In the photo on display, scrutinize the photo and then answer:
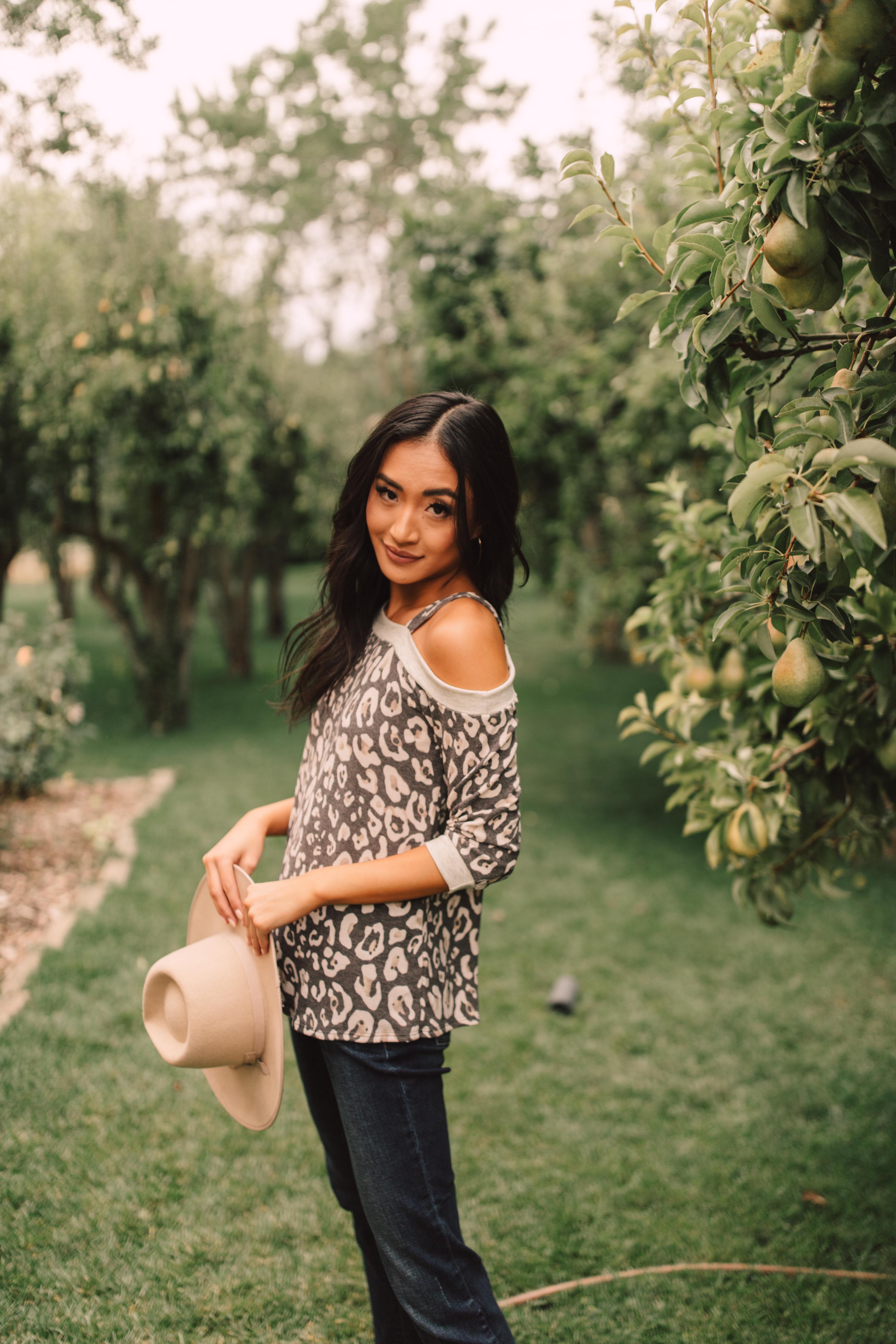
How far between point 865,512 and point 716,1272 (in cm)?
235

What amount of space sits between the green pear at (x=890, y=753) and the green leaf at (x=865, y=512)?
1.00 meters

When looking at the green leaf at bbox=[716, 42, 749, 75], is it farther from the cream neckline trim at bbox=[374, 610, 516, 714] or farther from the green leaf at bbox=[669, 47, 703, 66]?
the cream neckline trim at bbox=[374, 610, 516, 714]

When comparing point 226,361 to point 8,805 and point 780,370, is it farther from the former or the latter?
point 780,370

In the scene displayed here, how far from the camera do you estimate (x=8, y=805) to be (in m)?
6.13

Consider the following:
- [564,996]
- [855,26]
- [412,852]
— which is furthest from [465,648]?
[564,996]

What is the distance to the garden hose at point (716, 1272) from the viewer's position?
2.51 metres

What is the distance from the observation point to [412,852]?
149cm

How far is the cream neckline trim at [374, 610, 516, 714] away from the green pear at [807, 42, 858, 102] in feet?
2.70

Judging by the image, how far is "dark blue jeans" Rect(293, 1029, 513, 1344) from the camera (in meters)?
1.51

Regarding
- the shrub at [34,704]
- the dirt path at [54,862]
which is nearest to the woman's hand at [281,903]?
the dirt path at [54,862]

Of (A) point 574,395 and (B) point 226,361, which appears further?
(B) point 226,361

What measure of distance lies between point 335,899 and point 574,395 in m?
5.26

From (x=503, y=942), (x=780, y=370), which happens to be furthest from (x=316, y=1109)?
(x=503, y=942)

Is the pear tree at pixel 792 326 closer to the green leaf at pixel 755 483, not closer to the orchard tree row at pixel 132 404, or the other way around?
the green leaf at pixel 755 483
